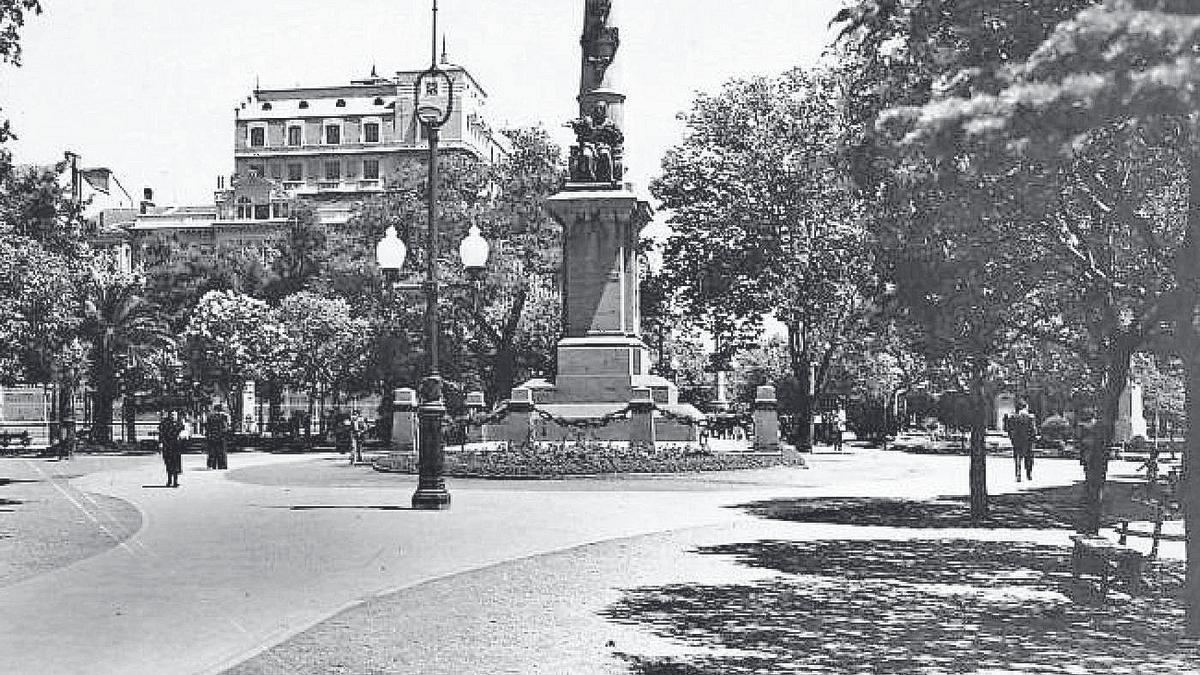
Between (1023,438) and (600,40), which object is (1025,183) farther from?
(600,40)

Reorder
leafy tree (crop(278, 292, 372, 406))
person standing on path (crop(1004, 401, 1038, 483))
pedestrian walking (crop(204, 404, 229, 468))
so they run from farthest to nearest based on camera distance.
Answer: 1. leafy tree (crop(278, 292, 372, 406))
2. pedestrian walking (crop(204, 404, 229, 468))
3. person standing on path (crop(1004, 401, 1038, 483))

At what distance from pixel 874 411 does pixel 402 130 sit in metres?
53.3

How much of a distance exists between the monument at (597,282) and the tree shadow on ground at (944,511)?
9056 mm

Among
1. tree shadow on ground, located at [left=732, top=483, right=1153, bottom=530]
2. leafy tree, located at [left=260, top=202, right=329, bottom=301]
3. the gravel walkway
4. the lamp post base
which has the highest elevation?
leafy tree, located at [left=260, top=202, right=329, bottom=301]

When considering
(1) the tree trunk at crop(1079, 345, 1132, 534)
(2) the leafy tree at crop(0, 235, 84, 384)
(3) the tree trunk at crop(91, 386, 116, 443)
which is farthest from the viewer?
(3) the tree trunk at crop(91, 386, 116, 443)

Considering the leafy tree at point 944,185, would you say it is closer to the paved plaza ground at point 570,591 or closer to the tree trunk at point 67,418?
the paved plaza ground at point 570,591

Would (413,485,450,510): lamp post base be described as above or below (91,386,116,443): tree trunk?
below

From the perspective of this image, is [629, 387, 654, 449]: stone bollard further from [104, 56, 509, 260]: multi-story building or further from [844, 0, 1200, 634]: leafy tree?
[104, 56, 509, 260]: multi-story building

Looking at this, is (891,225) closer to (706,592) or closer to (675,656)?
(706,592)

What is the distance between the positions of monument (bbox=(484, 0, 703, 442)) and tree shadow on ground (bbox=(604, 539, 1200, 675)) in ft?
55.3

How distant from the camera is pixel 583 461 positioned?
25.3 meters

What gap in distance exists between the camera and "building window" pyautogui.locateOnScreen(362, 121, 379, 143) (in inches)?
4013

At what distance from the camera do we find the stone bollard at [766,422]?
103 feet

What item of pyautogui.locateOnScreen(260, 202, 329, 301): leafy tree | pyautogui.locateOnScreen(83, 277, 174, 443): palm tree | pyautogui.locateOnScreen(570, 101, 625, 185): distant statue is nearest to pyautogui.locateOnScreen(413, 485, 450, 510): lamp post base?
pyautogui.locateOnScreen(570, 101, 625, 185): distant statue
